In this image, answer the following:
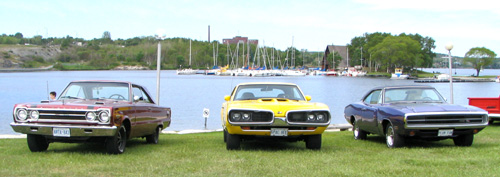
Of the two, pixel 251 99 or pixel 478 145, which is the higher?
pixel 251 99

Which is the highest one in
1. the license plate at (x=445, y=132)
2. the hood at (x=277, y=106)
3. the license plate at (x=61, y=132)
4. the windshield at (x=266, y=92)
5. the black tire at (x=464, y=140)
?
the windshield at (x=266, y=92)

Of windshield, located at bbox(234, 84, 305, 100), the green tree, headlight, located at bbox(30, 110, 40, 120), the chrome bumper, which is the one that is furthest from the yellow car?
the green tree

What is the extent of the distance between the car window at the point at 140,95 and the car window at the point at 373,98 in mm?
5661

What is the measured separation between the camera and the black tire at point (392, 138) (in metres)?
12.1

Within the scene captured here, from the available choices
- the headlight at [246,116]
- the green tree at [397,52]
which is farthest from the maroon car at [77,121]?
the green tree at [397,52]

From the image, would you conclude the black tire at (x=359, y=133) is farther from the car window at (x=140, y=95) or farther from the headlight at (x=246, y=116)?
the car window at (x=140, y=95)

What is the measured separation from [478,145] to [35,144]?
961 centimetres

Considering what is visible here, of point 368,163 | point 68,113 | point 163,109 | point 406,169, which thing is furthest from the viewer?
point 163,109

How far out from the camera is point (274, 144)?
13352 mm

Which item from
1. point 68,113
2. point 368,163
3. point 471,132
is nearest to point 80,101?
point 68,113

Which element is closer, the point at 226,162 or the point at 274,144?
the point at 226,162

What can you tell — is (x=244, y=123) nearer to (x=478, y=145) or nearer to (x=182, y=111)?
(x=478, y=145)

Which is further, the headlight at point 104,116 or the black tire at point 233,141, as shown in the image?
the black tire at point 233,141

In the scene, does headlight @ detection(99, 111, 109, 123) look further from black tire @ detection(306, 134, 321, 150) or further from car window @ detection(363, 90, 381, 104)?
car window @ detection(363, 90, 381, 104)
